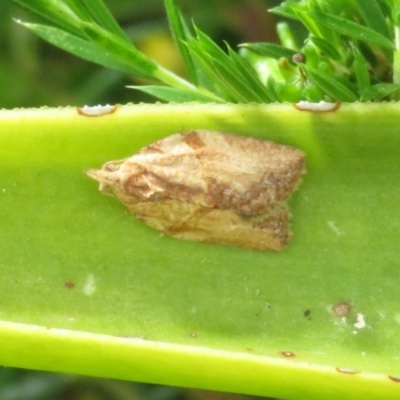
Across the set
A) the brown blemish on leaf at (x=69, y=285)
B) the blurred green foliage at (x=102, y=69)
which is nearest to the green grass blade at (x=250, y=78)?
the brown blemish on leaf at (x=69, y=285)

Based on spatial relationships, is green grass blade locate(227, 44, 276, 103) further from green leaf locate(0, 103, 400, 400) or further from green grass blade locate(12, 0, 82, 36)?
green grass blade locate(12, 0, 82, 36)

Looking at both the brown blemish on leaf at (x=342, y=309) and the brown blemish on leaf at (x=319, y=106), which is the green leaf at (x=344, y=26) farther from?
the brown blemish on leaf at (x=342, y=309)

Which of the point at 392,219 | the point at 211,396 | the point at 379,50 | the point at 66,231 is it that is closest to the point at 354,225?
the point at 392,219

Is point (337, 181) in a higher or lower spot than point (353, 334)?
higher

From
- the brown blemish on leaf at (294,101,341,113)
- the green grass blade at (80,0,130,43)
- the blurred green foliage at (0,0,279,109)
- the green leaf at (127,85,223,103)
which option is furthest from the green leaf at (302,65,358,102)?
the blurred green foliage at (0,0,279,109)

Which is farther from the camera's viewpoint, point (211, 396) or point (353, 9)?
point (211, 396)

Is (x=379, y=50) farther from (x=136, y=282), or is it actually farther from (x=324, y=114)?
(x=136, y=282)
